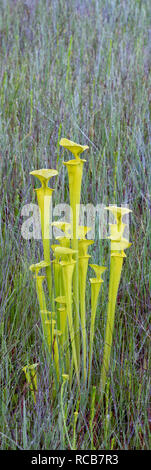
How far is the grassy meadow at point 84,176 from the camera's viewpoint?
1032mm

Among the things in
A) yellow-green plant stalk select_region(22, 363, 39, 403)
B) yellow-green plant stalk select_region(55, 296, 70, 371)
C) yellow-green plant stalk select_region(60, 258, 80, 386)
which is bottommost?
yellow-green plant stalk select_region(22, 363, 39, 403)

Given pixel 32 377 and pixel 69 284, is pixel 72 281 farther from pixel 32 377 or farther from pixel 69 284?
pixel 32 377

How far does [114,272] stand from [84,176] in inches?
34.7

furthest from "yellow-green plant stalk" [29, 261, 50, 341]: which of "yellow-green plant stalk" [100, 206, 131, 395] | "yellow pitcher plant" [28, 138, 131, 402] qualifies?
"yellow-green plant stalk" [100, 206, 131, 395]

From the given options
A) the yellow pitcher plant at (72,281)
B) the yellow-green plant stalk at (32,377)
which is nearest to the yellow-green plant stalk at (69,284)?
the yellow pitcher plant at (72,281)

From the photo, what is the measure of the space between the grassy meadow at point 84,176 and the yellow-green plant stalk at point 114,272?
0.09ft

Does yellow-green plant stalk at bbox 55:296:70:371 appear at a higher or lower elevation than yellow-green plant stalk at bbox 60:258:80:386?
lower

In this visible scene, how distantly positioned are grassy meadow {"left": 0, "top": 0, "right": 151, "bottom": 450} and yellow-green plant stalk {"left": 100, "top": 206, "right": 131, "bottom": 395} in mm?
29

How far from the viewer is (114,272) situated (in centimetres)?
107

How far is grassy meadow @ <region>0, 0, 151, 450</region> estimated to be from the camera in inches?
40.6

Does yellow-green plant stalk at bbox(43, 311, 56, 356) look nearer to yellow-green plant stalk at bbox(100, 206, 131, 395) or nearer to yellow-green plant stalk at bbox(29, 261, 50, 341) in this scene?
yellow-green plant stalk at bbox(29, 261, 50, 341)

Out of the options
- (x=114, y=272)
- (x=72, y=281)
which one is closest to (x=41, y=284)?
(x=72, y=281)

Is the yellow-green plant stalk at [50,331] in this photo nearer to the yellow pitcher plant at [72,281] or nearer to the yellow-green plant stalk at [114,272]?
the yellow pitcher plant at [72,281]
